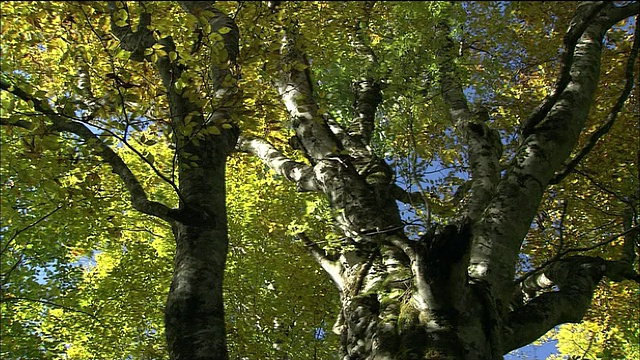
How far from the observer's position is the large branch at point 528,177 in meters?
4.46

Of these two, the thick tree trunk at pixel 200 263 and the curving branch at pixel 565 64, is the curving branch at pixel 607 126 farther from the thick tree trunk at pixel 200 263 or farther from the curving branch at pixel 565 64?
the thick tree trunk at pixel 200 263

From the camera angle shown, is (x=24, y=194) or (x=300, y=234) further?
(x=24, y=194)

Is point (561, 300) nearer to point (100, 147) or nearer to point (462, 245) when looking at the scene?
point (462, 245)

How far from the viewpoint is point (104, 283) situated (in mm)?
10391

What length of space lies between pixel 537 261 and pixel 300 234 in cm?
585

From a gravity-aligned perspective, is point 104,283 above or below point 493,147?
above

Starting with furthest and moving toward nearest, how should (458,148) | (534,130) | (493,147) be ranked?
(458,148), (493,147), (534,130)

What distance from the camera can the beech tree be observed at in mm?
3867

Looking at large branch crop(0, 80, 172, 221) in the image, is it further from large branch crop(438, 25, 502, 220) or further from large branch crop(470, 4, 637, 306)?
large branch crop(470, 4, 637, 306)

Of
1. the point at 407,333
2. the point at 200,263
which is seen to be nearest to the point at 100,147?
the point at 200,263

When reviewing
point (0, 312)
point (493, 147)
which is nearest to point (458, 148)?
point (493, 147)

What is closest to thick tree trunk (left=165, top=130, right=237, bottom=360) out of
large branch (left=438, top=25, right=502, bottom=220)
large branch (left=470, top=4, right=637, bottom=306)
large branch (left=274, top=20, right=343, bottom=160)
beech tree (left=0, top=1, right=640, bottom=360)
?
beech tree (left=0, top=1, right=640, bottom=360)

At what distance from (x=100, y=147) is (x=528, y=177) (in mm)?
4015

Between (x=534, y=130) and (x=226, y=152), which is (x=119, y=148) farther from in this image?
(x=534, y=130)
